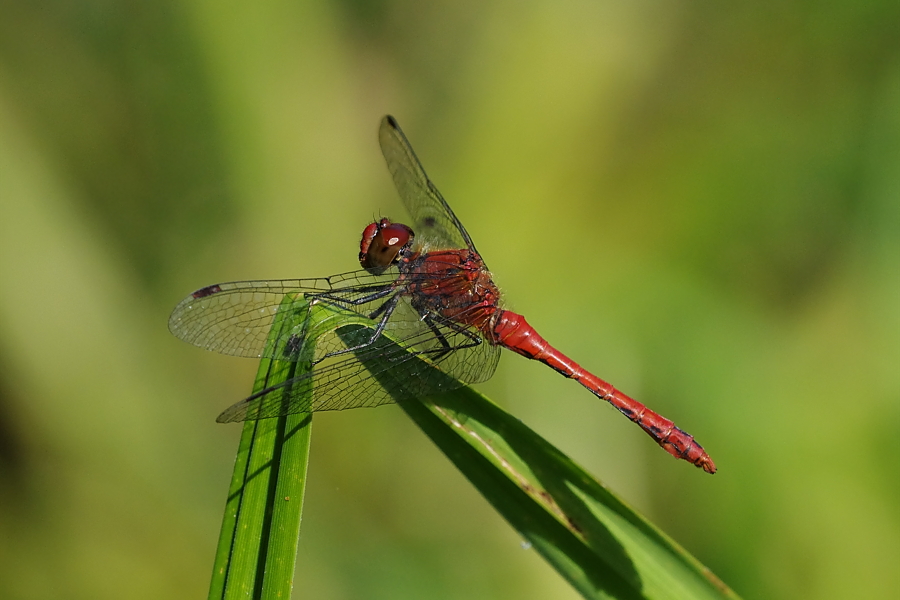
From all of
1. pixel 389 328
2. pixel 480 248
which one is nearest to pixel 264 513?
pixel 389 328

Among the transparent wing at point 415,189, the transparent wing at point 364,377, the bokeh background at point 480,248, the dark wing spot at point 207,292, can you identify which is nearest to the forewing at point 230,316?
the dark wing spot at point 207,292

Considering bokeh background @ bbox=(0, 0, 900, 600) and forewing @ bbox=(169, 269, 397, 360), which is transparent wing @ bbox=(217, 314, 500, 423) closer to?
forewing @ bbox=(169, 269, 397, 360)

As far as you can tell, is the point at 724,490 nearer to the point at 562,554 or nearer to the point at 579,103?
the point at 562,554

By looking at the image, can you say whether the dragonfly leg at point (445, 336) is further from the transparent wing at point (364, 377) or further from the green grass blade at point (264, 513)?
the green grass blade at point (264, 513)

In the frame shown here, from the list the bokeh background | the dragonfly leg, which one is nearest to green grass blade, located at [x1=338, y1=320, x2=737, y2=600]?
the dragonfly leg

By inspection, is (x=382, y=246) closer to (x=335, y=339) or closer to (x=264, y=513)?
(x=335, y=339)

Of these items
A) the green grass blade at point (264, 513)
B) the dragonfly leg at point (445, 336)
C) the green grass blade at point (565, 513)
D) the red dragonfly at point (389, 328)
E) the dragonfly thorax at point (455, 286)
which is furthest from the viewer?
the dragonfly thorax at point (455, 286)
